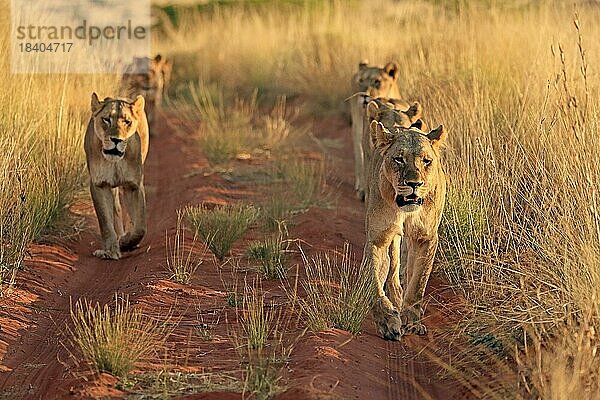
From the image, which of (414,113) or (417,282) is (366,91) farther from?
(417,282)

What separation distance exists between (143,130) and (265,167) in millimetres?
3212

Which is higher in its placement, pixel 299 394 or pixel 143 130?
pixel 143 130


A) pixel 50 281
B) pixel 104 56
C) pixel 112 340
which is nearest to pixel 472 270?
pixel 112 340

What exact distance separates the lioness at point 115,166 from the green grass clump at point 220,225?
1.68 feet

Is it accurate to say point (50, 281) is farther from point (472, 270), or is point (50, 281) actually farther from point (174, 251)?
point (472, 270)

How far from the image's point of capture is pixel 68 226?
10.2 m

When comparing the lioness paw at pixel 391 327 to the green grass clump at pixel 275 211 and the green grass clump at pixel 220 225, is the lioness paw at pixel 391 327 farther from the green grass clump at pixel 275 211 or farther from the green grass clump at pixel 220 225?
the green grass clump at pixel 275 211

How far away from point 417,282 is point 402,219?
0.49 meters

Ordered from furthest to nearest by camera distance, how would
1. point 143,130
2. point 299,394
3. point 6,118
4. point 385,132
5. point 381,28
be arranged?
point 381,28 → point 143,130 → point 6,118 → point 385,132 → point 299,394

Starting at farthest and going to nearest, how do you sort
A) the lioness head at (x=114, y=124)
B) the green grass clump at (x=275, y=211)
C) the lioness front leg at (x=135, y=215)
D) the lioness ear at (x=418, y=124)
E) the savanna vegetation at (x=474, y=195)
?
1. the green grass clump at (x=275, y=211)
2. the lioness front leg at (x=135, y=215)
3. the lioness head at (x=114, y=124)
4. the lioness ear at (x=418, y=124)
5. the savanna vegetation at (x=474, y=195)

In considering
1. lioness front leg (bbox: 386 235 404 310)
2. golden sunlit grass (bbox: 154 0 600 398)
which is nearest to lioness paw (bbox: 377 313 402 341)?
lioness front leg (bbox: 386 235 404 310)

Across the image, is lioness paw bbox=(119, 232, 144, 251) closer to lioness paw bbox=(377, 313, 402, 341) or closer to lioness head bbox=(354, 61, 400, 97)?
lioness paw bbox=(377, 313, 402, 341)

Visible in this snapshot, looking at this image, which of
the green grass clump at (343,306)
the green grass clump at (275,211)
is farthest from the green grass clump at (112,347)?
the green grass clump at (275,211)

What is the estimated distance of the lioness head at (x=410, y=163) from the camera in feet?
22.3
